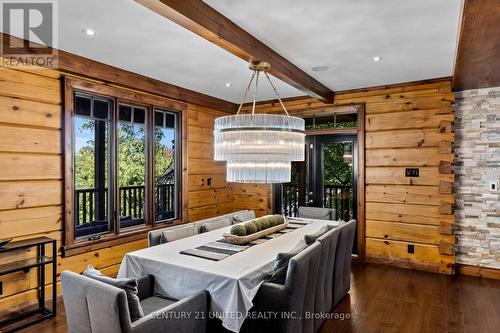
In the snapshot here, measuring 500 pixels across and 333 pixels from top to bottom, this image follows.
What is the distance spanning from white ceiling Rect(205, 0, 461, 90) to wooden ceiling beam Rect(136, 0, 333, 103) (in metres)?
0.06

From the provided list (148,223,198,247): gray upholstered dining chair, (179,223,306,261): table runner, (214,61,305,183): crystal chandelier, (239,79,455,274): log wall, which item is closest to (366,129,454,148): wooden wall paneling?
(239,79,455,274): log wall

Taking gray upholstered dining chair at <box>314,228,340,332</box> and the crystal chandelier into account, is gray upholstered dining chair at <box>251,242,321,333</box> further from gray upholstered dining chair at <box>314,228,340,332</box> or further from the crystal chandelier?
the crystal chandelier

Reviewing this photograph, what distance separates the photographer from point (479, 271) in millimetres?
4305

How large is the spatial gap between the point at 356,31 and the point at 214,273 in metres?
2.43

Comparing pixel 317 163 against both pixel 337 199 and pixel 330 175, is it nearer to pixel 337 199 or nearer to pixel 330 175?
pixel 330 175

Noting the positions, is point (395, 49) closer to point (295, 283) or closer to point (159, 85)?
point (295, 283)

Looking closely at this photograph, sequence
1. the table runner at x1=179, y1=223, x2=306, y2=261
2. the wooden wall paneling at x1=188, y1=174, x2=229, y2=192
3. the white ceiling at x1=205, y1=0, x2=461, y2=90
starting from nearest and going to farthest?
the white ceiling at x1=205, y1=0, x2=461, y2=90 < the table runner at x1=179, y1=223, x2=306, y2=261 < the wooden wall paneling at x1=188, y1=174, x2=229, y2=192

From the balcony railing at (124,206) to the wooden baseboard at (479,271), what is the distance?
14.5 ft

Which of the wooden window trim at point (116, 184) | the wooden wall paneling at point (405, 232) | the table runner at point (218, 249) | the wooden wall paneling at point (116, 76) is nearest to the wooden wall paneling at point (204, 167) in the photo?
the wooden window trim at point (116, 184)

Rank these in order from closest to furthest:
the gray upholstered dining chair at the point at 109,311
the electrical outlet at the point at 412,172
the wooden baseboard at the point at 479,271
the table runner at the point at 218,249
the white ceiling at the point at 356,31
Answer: the gray upholstered dining chair at the point at 109,311, the white ceiling at the point at 356,31, the table runner at the point at 218,249, the wooden baseboard at the point at 479,271, the electrical outlet at the point at 412,172

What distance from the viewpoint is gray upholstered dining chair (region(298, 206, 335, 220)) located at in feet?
15.3

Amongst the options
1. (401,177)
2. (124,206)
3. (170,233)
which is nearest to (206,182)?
(124,206)

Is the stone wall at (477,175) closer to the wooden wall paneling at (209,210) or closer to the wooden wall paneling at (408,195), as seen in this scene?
the wooden wall paneling at (408,195)

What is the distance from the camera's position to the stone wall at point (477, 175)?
13.9 ft
